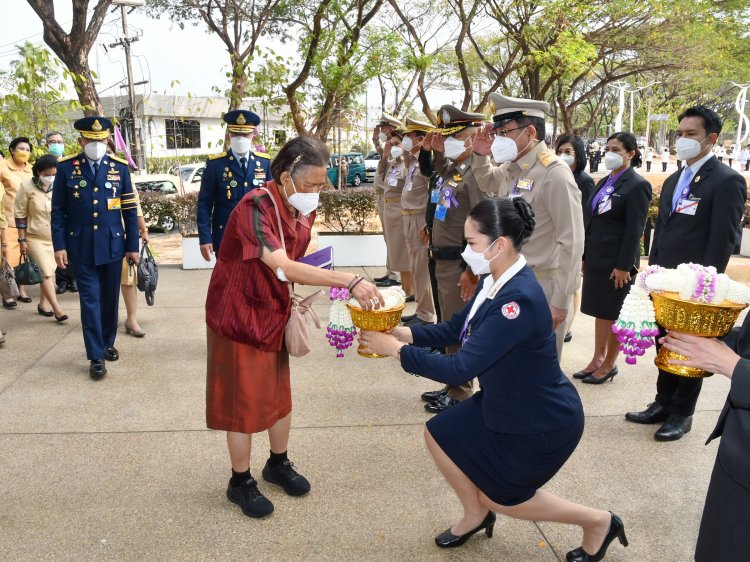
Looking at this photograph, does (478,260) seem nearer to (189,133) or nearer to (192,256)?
(192,256)

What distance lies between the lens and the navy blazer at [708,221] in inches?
136

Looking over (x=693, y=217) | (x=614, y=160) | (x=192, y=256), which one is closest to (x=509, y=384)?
(x=693, y=217)

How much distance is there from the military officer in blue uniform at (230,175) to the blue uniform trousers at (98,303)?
2.39 feet

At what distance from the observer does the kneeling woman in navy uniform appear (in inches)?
84.7

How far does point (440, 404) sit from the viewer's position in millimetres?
4027

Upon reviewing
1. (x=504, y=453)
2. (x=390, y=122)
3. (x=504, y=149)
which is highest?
(x=390, y=122)

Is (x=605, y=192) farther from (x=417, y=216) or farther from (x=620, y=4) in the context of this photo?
(x=620, y=4)

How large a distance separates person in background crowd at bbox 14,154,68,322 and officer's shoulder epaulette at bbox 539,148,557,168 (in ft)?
15.0

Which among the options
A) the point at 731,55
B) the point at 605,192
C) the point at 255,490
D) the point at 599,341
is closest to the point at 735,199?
the point at 605,192

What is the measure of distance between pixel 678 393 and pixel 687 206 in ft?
3.64

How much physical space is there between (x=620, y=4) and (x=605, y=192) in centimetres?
1014

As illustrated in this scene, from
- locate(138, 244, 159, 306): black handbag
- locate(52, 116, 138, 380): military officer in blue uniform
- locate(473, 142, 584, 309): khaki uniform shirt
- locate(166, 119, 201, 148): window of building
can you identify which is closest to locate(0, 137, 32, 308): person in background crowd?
locate(138, 244, 159, 306): black handbag

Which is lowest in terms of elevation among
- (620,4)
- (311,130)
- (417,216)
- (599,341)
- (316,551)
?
(316,551)

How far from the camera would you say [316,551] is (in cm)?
258
